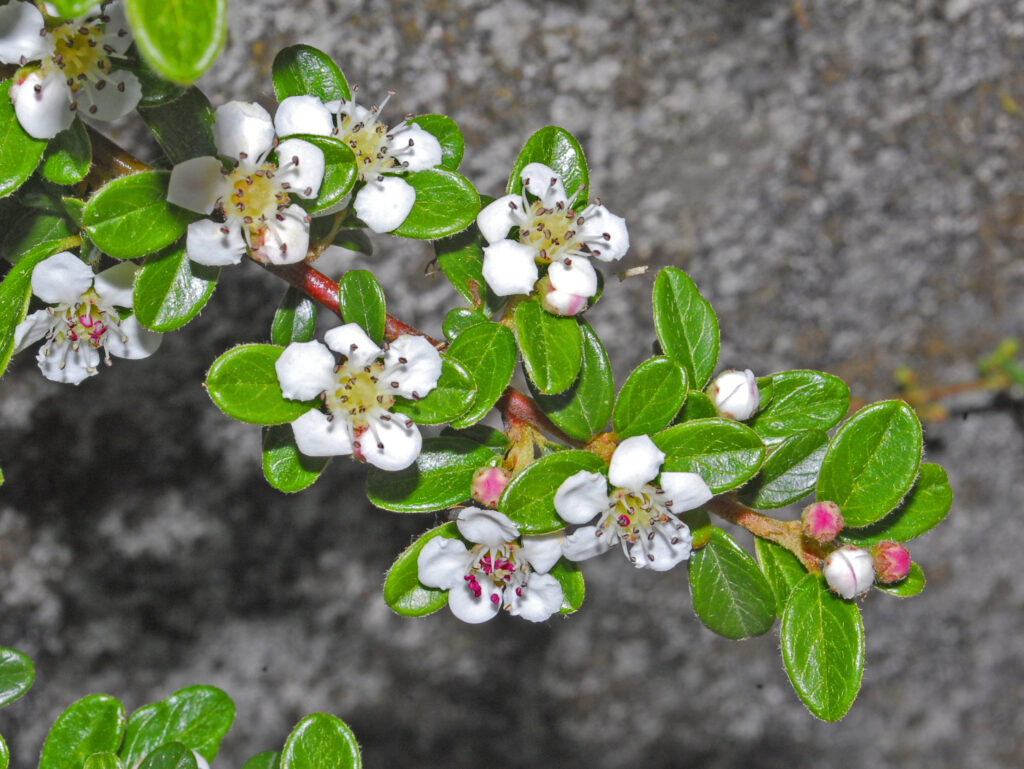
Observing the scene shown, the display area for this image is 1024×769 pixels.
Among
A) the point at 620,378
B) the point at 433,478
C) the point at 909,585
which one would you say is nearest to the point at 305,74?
the point at 433,478

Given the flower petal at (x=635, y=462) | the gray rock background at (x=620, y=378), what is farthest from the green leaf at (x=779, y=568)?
the gray rock background at (x=620, y=378)

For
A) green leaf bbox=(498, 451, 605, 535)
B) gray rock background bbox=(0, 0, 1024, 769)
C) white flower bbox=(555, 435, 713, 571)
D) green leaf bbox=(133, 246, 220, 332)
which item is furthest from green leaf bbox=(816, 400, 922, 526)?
gray rock background bbox=(0, 0, 1024, 769)

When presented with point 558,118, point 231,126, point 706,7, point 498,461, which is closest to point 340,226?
point 231,126

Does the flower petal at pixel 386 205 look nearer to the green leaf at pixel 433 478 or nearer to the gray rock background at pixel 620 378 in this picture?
the green leaf at pixel 433 478

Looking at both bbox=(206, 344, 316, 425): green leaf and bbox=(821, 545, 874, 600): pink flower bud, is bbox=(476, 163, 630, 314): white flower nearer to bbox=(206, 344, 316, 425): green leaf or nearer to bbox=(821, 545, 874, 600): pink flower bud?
bbox=(206, 344, 316, 425): green leaf

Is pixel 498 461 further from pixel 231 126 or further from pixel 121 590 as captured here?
pixel 121 590

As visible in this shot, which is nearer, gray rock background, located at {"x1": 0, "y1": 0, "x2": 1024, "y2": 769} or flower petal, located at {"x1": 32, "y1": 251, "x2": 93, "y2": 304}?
flower petal, located at {"x1": 32, "y1": 251, "x2": 93, "y2": 304}

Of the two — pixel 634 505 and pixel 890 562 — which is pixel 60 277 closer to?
pixel 634 505
